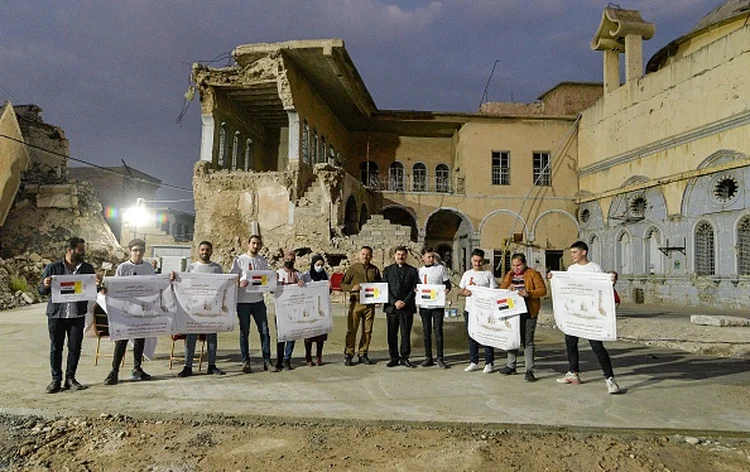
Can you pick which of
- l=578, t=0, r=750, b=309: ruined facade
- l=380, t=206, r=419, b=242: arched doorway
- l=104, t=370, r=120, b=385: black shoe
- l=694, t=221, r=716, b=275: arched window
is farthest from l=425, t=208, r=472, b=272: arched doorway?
l=104, t=370, r=120, b=385: black shoe

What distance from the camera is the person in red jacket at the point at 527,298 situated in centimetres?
634

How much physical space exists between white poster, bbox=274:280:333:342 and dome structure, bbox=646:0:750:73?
20.8m

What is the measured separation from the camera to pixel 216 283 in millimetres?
6645

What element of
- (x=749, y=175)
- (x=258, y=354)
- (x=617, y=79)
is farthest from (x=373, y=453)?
(x=617, y=79)

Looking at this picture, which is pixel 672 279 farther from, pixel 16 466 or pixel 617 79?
pixel 16 466

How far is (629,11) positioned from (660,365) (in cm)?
2132

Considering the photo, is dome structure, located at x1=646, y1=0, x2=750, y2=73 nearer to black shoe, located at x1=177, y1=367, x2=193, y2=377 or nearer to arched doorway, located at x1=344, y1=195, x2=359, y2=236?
arched doorway, located at x1=344, y1=195, x2=359, y2=236

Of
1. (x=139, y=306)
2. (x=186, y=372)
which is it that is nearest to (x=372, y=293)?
(x=186, y=372)

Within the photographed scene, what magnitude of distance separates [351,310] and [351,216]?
14.5 meters

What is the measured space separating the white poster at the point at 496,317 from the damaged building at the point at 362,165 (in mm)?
9437

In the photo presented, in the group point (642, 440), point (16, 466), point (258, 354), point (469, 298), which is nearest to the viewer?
point (16, 466)

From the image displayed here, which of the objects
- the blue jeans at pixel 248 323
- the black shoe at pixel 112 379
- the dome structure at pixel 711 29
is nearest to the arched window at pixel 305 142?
the blue jeans at pixel 248 323

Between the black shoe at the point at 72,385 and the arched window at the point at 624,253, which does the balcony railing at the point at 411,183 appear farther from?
the black shoe at the point at 72,385

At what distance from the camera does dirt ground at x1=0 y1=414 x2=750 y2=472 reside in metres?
3.83
